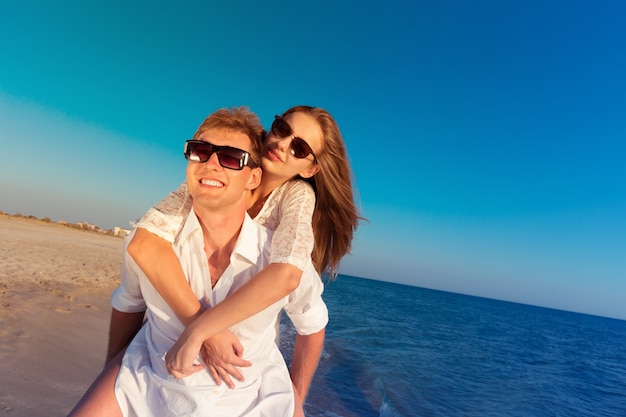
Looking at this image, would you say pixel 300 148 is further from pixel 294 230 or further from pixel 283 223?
pixel 294 230

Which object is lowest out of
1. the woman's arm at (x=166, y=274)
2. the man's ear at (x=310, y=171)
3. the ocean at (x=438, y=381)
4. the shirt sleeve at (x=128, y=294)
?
the ocean at (x=438, y=381)

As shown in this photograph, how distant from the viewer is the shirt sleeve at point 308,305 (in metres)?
2.57

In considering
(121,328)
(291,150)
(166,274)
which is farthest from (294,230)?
(121,328)

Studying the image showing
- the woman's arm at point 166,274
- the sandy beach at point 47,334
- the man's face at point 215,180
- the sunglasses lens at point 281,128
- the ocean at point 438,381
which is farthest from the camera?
the ocean at point 438,381

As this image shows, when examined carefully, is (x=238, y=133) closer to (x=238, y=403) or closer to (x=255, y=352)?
(x=255, y=352)

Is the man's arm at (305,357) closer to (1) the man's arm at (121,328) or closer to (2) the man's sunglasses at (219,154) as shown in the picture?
(1) the man's arm at (121,328)

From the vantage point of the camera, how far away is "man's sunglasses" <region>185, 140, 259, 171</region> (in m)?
2.33

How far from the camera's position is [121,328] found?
8.30 ft

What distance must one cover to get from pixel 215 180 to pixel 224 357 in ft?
2.85

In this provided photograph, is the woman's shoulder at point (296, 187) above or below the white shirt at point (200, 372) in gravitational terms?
above

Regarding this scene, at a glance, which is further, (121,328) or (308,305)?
(308,305)

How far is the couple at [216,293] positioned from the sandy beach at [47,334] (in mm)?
2272

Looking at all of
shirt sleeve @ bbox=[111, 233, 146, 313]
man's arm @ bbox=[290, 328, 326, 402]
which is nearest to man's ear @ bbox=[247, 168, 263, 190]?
shirt sleeve @ bbox=[111, 233, 146, 313]

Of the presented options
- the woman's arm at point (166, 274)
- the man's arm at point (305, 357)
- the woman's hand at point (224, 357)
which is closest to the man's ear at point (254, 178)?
the woman's arm at point (166, 274)
